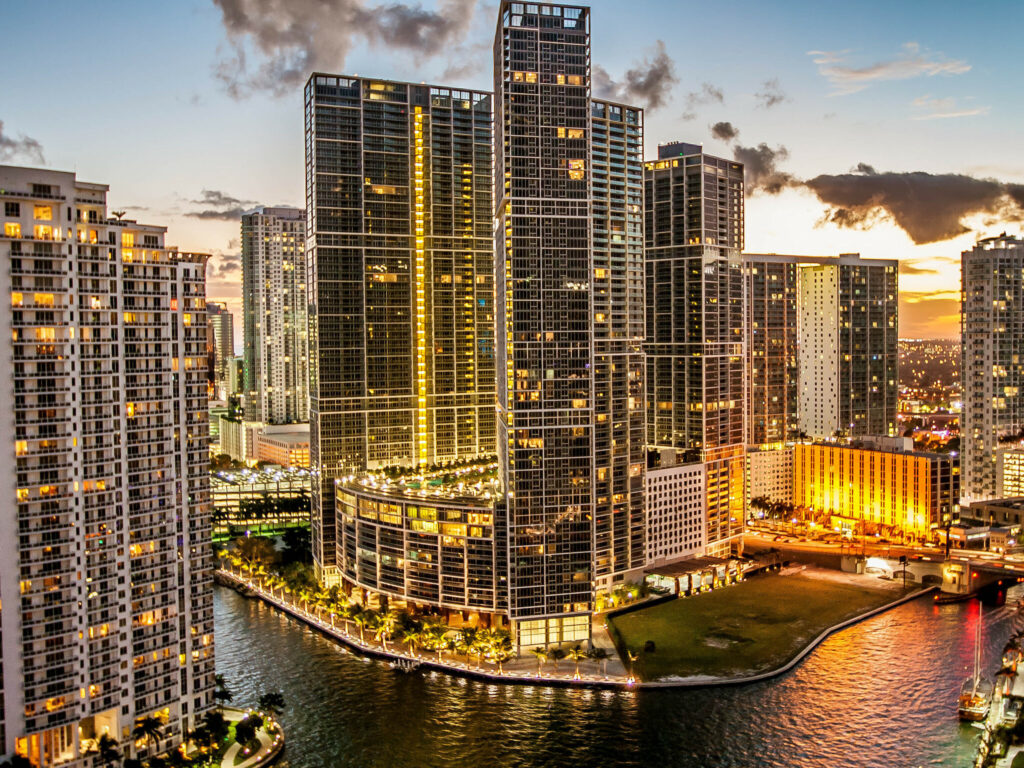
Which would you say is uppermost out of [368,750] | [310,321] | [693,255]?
[693,255]

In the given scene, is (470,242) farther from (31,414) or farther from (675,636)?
(31,414)

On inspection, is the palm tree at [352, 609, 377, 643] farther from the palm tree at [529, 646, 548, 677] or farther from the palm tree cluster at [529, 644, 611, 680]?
the palm tree cluster at [529, 644, 611, 680]

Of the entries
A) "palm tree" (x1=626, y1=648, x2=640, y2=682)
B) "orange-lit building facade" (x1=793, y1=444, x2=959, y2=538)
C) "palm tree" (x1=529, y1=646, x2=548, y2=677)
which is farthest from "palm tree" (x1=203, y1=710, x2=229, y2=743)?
"orange-lit building facade" (x1=793, y1=444, x2=959, y2=538)

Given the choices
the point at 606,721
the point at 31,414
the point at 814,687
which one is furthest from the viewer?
the point at 814,687

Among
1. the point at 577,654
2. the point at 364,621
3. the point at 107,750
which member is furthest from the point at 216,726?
the point at 577,654

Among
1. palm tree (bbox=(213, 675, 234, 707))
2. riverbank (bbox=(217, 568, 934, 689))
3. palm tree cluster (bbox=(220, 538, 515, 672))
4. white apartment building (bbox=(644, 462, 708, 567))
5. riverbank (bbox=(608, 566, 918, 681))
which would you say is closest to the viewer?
palm tree (bbox=(213, 675, 234, 707))

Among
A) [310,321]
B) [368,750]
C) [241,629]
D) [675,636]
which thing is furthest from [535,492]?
[310,321]

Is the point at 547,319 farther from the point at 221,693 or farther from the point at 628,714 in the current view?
the point at 221,693
